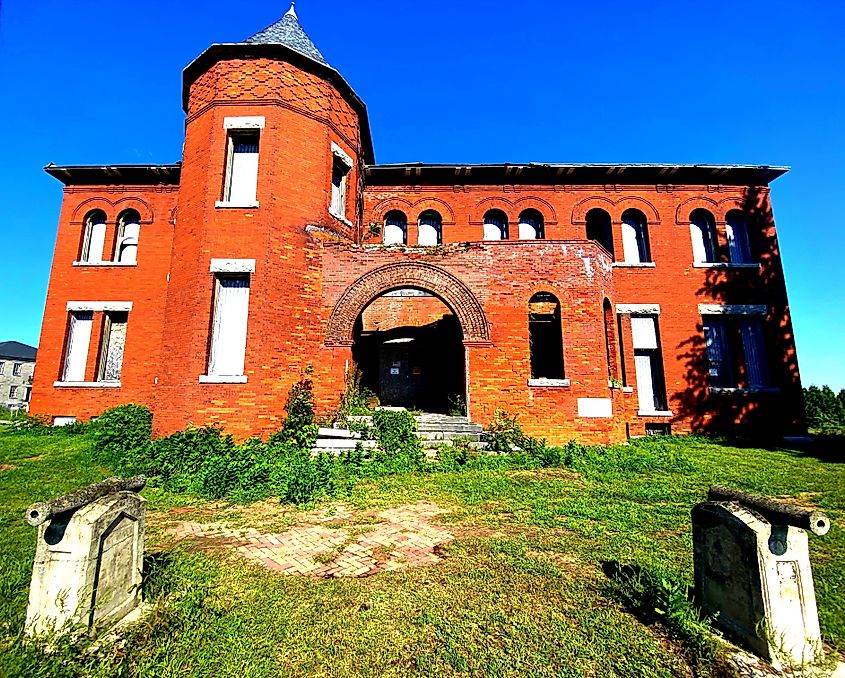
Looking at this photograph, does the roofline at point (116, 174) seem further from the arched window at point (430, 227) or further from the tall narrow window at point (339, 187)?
the arched window at point (430, 227)

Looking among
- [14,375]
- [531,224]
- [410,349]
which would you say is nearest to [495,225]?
[531,224]

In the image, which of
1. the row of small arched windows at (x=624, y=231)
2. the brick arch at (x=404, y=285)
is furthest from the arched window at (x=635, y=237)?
the brick arch at (x=404, y=285)

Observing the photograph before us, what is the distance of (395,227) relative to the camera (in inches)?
617

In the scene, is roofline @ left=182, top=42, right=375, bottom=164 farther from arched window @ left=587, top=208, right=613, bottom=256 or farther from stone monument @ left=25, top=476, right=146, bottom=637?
stone monument @ left=25, top=476, right=146, bottom=637

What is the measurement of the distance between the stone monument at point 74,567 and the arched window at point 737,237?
62.2 feet

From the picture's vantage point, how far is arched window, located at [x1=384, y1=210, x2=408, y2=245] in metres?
15.6

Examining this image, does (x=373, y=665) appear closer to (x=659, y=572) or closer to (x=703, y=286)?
(x=659, y=572)

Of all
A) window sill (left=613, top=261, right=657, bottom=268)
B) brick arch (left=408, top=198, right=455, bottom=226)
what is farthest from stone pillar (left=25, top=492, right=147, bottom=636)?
window sill (left=613, top=261, right=657, bottom=268)

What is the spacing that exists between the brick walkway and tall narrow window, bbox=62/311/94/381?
12704 millimetres

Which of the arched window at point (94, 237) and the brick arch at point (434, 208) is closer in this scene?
the arched window at point (94, 237)

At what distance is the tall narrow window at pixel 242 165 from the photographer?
1088 cm

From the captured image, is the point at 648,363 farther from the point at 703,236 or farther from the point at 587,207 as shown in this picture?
the point at 587,207

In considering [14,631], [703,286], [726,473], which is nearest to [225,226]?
[14,631]

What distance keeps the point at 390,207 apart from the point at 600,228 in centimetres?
850
